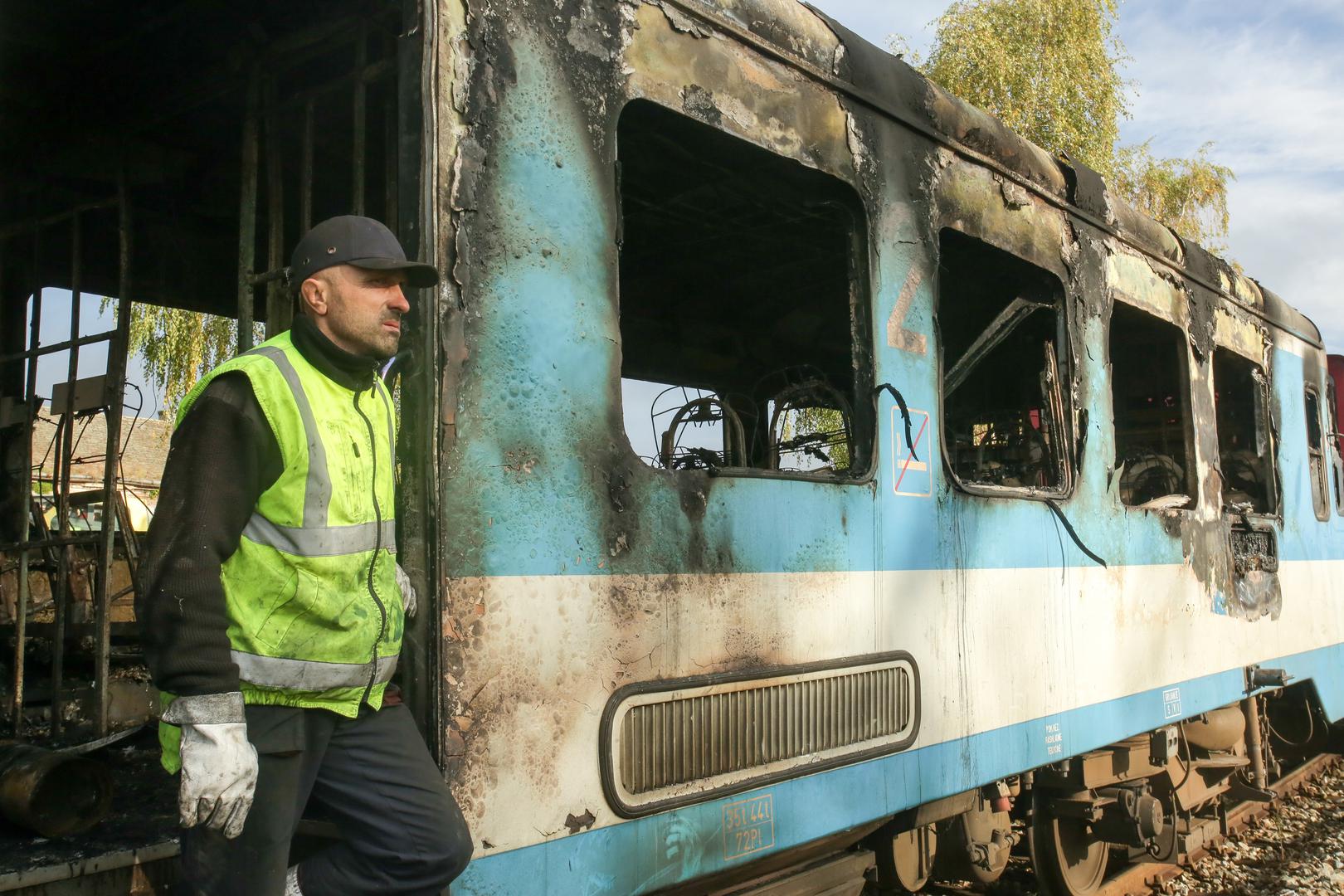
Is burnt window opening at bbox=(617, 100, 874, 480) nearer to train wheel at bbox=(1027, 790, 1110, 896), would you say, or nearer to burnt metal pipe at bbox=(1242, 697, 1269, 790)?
train wheel at bbox=(1027, 790, 1110, 896)

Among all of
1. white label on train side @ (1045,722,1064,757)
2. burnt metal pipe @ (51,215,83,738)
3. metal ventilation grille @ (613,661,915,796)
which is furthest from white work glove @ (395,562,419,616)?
white label on train side @ (1045,722,1064,757)

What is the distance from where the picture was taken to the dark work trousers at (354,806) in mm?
1913

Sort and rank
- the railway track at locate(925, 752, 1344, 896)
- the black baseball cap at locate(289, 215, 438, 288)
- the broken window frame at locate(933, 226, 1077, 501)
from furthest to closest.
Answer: the railway track at locate(925, 752, 1344, 896)
the broken window frame at locate(933, 226, 1077, 501)
the black baseball cap at locate(289, 215, 438, 288)

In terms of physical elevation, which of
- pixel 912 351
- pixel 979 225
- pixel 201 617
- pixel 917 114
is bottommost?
pixel 201 617

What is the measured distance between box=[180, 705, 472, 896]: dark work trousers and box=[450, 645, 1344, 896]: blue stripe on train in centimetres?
18

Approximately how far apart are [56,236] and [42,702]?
1777 millimetres

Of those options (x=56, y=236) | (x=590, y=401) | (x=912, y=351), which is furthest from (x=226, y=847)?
(x=56, y=236)

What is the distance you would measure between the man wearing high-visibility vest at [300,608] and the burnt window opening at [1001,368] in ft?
6.51

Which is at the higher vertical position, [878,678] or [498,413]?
[498,413]

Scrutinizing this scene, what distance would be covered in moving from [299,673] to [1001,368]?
166 inches

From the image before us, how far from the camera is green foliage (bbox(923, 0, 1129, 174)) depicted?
1614 cm

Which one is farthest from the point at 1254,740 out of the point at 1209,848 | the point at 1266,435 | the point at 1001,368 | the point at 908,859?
the point at 908,859

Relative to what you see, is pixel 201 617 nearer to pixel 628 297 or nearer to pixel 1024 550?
pixel 1024 550

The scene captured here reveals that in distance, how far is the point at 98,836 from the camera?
8.24ft
